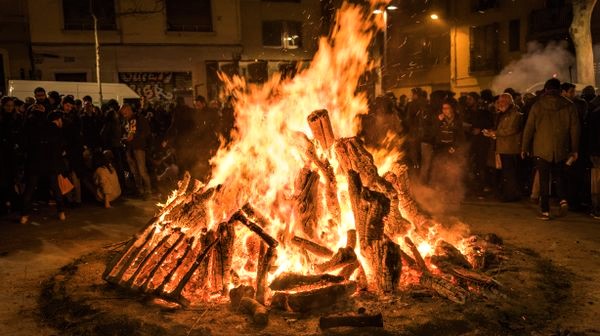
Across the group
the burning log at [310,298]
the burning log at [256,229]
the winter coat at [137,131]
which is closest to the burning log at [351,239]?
the burning log at [310,298]

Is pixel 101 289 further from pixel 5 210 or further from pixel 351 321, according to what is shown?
pixel 5 210

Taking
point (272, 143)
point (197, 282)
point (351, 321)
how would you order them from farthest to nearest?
point (272, 143)
point (197, 282)
point (351, 321)

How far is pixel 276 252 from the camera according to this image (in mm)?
5512

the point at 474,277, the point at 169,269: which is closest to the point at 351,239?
the point at 474,277

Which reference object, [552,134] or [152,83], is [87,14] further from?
[552,134]

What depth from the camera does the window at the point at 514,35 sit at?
29766 millimetres

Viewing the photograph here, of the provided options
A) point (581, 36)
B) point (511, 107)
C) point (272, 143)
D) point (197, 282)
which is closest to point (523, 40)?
point (581, 36)

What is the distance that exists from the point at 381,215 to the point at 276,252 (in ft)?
3.94

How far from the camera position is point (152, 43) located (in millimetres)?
27625

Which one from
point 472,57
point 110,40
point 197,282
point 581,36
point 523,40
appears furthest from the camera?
point 472,57

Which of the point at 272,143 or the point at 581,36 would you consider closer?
the point at 272,143

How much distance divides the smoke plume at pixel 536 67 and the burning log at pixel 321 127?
19.6m

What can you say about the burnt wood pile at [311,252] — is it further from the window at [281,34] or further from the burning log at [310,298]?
the window at [281,34]

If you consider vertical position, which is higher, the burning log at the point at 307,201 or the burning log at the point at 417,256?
the burning log at the point at 307,201
